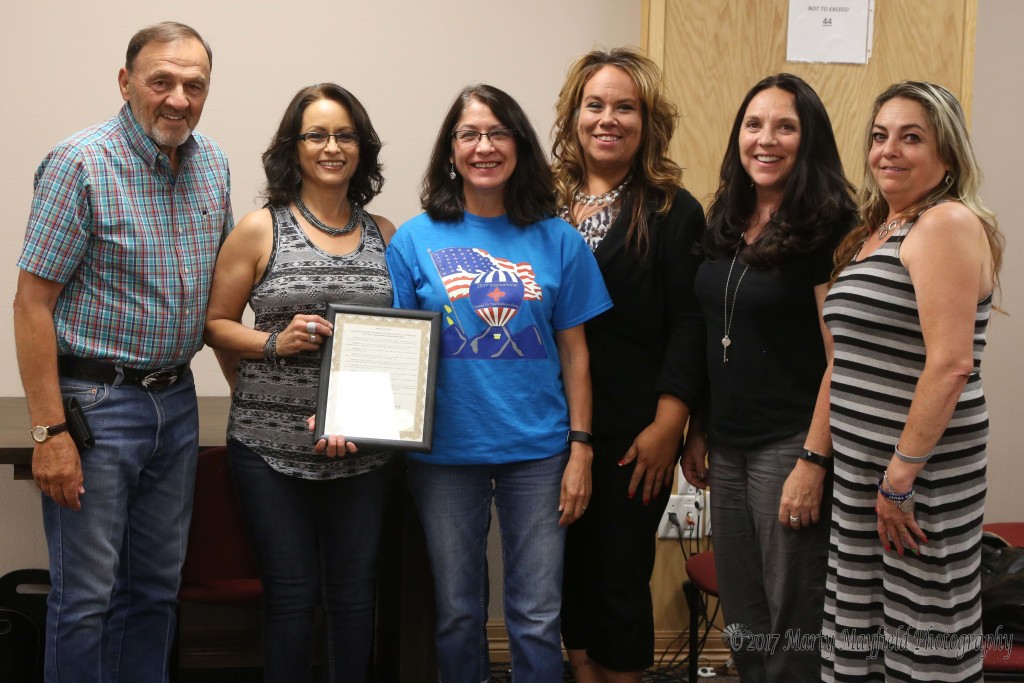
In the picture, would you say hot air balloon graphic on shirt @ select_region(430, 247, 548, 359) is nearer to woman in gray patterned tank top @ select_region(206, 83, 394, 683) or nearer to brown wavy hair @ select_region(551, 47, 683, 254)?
woman in gray patterned tank top @ select_region(206, 83, 394, 683)

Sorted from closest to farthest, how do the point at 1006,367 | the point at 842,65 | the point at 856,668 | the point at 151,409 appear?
the point at 856,668, the point at 151,409, the point at 842,65, the point at 1006,367

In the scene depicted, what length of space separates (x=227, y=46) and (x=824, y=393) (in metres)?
2.37

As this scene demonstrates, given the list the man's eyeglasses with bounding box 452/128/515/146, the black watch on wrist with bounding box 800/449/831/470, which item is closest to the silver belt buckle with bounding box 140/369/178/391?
the man's eyeglasses with bounding box 452/128/515/146

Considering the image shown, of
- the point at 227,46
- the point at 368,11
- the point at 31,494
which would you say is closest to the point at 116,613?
the point at 31,494

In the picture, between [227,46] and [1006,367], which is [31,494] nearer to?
[227,46]

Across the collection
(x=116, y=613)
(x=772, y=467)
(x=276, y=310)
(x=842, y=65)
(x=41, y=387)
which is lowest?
(x=116, y=613)

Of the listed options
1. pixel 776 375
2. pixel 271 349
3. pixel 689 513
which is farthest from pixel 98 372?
pixel 689 513

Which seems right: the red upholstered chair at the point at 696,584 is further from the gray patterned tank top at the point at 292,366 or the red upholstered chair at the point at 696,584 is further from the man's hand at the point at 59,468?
the man's hand at the point at 59,468

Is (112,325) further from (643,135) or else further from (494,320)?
(643,135)

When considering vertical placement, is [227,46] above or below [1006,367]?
above

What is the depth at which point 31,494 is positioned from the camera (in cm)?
325

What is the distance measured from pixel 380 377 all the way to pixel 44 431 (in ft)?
2.45

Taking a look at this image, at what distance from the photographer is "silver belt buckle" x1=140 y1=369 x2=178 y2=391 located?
2.15 metres

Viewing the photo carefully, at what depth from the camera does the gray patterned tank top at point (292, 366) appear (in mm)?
2158
